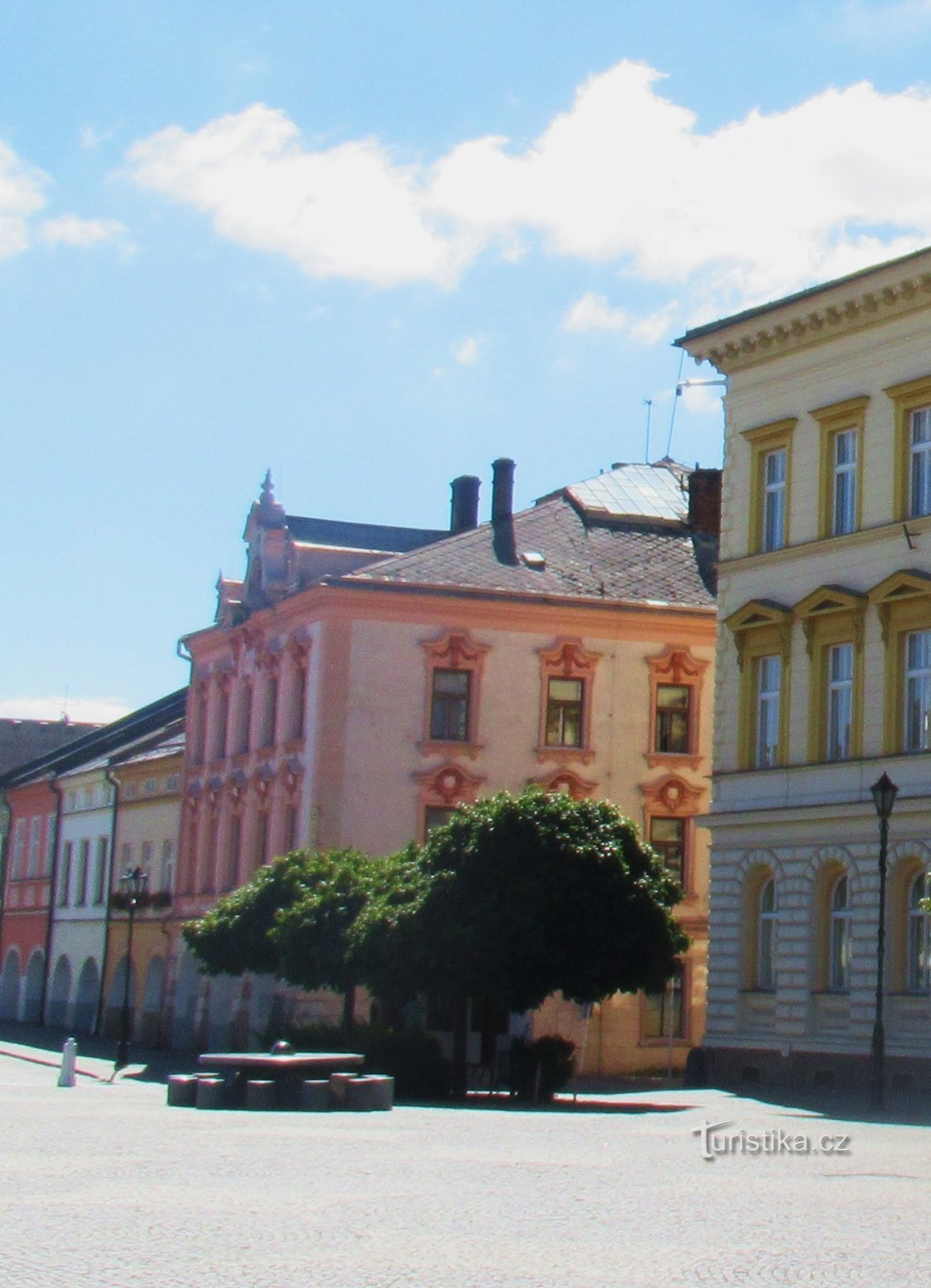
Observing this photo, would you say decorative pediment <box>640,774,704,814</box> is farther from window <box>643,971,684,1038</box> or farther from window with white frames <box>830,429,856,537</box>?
window with white frames <box>830,429,856,537</box>

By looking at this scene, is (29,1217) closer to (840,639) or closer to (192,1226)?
(192,1226)

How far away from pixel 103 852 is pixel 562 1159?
49.9 meters

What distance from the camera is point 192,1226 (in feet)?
44.1

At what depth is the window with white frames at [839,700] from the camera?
119ft

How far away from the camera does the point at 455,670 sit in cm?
4991

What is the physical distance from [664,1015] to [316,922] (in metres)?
13.1

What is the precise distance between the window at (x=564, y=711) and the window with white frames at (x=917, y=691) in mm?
16038

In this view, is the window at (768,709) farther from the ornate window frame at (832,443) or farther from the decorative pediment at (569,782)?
the decorative pediment at (569,782)

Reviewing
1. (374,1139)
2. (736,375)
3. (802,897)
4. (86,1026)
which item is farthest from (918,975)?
(86,1026)

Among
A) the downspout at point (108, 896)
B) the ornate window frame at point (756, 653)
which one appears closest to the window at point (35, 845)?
the downspout at point (108, 896)

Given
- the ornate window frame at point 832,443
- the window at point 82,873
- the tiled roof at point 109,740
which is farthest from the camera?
the tiled roof at point 109,740

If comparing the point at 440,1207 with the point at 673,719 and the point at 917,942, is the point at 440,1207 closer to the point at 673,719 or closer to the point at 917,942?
the point at 917,942

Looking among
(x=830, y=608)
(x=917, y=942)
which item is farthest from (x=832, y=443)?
(x=917, y=942)

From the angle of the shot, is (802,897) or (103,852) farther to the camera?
(103,852)
